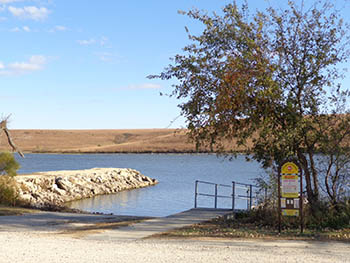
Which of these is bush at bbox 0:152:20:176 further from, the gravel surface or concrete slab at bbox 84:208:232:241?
the gravel surface

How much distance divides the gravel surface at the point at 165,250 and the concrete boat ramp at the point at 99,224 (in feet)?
3.81

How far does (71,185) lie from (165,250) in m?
26.6

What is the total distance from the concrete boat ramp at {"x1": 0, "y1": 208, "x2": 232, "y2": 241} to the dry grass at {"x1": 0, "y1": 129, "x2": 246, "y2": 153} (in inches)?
3633

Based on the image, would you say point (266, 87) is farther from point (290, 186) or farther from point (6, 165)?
point (6, 165)

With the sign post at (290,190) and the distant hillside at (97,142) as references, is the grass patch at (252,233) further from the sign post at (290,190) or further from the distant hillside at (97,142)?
the distant hillside at (97,142)

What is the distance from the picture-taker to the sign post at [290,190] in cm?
1324

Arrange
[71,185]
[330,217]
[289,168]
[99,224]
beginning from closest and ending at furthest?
1. [289,168]
2. [330,217]
3. [99,224]
4. [71,185]

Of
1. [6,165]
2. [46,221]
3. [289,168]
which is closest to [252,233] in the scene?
[289,168]

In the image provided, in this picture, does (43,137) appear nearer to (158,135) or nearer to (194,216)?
(158,135)

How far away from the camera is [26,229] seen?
14.2 meters

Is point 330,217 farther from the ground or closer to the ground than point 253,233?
farther from the ground

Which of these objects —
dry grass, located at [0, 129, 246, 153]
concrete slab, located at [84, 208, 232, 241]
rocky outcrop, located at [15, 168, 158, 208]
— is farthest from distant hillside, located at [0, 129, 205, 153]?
concrete slab, located at [84, 208, 232, 241]

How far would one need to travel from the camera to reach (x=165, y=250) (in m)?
10.3

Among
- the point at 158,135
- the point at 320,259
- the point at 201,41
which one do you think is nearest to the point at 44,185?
the point at 201,41
